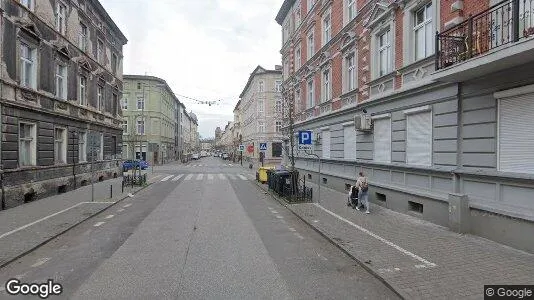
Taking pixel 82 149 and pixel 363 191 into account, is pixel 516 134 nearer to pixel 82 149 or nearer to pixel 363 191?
pixel 363 191

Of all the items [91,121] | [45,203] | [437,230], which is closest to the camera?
[437,230]

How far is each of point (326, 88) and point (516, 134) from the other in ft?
45.1

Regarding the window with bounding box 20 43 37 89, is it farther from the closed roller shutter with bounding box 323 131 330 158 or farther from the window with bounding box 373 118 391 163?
the closed roller shutter with bounding box 323 131 330 158

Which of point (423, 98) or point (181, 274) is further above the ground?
point (423, 98)

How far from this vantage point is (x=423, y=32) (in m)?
11.7

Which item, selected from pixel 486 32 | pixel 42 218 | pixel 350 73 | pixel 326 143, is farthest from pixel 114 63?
pixel 486 32

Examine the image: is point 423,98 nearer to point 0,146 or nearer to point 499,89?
point 499,89

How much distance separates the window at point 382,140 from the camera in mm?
13566

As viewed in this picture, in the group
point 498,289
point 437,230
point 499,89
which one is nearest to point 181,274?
point 498,289

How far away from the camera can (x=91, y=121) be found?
75.4ft

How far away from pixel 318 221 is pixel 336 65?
422 inches

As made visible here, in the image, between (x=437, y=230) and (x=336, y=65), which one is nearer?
(x=437, y=230)

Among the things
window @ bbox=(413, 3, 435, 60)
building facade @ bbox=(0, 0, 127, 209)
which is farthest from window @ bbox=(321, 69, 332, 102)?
building facade @ bbox=(0, 0, 127, 209)

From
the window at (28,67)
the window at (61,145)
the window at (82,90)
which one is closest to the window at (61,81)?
the window at (61,145)
